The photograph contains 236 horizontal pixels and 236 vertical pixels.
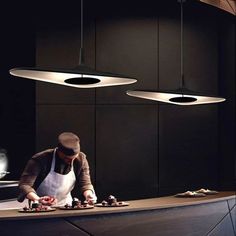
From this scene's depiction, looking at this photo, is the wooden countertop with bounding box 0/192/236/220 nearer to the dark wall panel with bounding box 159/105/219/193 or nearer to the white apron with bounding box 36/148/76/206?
the white apron with bounding box 36/148/76/206

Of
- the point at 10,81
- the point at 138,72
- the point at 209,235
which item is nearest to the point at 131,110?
the point at 138,72

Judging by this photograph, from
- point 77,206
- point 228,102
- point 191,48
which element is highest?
point 191,48

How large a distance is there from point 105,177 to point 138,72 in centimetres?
129

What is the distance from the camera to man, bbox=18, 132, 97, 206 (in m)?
5.08

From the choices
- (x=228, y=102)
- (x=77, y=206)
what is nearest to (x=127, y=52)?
(x=228, y=102)

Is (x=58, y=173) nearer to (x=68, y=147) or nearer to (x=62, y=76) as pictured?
(x=68, y=147)

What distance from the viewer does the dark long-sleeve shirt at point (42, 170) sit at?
5023 mm

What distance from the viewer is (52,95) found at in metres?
6.81

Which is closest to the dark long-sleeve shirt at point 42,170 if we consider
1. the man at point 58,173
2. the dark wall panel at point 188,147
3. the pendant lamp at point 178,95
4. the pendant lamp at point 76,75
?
the man at point 58,173

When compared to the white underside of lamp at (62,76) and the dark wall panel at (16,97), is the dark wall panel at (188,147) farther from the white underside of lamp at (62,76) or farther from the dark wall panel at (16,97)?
the white underside of lamp at (62,76)

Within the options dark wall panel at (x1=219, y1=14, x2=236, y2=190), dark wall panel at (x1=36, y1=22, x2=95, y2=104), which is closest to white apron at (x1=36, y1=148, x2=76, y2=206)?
dark wall panel at (x1=36, y1=22, x2=95, y2=104)

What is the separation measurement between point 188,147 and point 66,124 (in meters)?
1.65

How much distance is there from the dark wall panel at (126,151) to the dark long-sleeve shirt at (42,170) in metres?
1.67

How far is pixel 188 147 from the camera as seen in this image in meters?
7.71
